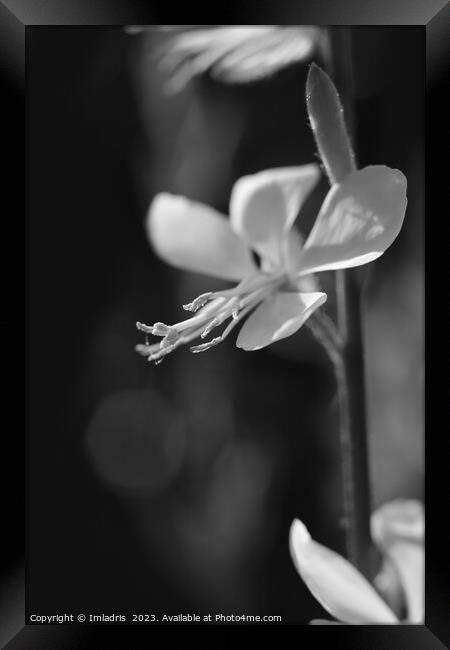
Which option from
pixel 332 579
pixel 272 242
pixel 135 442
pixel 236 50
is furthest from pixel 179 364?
pixel 332 579

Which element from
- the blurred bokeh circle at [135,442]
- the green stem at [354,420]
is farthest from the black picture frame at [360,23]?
the blurred bokeh circle at [135,442]

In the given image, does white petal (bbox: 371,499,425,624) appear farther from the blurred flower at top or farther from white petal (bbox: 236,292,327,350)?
the blurred flower at top

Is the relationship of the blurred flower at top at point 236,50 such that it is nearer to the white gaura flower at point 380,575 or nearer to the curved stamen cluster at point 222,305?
the curved stamen cluster at point 222,305

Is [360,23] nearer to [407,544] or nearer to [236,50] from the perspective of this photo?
[236,50]

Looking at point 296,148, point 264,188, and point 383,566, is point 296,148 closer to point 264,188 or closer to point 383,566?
point 264,188

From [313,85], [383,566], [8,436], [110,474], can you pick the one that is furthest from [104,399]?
[313,85]

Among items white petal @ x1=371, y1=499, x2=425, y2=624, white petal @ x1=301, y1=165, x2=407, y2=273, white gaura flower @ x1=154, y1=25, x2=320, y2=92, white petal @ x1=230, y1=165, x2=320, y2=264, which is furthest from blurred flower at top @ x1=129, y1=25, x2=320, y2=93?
white petal @ x1=371, y1=499, x2=425, y2=624
